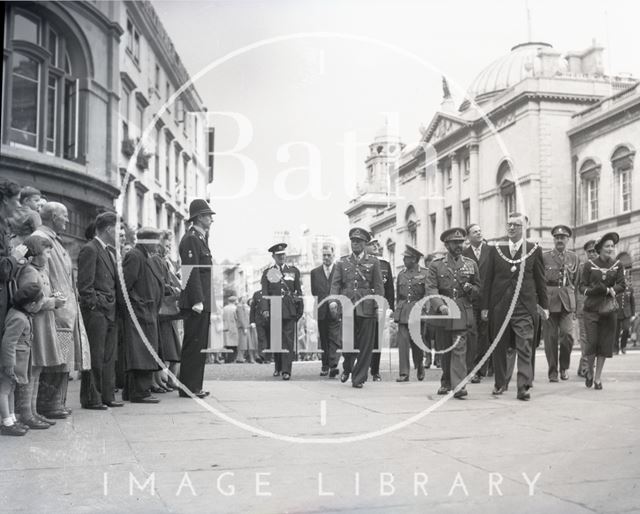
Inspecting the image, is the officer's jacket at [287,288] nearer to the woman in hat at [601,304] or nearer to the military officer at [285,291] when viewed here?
the military officer at [285,291]

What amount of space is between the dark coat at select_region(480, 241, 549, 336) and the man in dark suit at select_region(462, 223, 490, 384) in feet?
0.64

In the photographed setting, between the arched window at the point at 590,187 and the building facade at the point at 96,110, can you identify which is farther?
the arched window at the point at 590,187

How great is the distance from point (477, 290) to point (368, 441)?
11.7 feet

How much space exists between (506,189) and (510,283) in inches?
57.2

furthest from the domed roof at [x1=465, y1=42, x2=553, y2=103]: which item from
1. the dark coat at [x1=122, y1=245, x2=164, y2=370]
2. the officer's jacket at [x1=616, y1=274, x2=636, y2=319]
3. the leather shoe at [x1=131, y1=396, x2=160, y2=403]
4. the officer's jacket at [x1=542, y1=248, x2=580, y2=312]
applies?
the leather shoe at [x1=131, y1=396, x2=160, y2=403]

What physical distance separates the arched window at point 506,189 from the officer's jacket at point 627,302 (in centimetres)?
177

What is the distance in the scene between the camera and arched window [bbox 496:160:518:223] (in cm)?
834

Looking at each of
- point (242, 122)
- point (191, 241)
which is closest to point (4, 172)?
point (191, 241)

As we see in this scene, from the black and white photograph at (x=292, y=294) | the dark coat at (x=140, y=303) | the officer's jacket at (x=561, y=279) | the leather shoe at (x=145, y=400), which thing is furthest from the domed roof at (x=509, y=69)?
the leather shoe at (x=145, y=400)

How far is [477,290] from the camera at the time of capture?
27.5 ft

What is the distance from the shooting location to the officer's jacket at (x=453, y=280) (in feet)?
27.2

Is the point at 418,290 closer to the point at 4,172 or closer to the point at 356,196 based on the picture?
the point at 356,196

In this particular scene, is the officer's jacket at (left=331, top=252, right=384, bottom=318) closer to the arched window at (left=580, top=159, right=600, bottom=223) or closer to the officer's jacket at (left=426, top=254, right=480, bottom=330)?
the officer's jacket at (left=426, top=254, right=480, bottom=330)

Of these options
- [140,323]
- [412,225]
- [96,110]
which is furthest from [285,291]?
[96,110]
